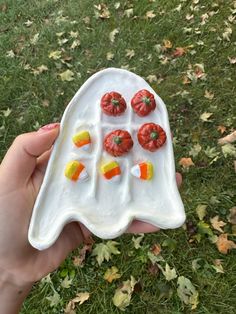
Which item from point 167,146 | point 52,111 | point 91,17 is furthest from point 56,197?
point 91,17

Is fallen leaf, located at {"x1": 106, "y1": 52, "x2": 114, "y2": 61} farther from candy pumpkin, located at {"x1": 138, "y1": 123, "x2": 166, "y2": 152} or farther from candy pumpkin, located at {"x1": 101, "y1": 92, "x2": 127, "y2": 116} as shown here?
candy pumpkin, located at {"x1": 138, "y1": 123, "x2": 166, "y2": 152}

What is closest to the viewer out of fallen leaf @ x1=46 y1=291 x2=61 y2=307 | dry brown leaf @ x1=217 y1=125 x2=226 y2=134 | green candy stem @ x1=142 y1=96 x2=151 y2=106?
green candy stem @ x1=142 y1=96 x2=151 y2=106

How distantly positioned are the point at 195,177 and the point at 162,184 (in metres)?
1.21

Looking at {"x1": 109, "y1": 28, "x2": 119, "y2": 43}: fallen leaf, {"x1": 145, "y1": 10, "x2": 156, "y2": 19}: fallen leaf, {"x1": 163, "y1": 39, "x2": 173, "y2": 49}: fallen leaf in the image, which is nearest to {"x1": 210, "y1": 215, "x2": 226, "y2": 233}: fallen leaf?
{"x1": 163, "y1": 39, "x2": 173, "y2": 49}: fallen leaf

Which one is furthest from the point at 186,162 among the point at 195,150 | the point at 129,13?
the point at 129,13

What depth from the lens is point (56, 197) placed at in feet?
6.67

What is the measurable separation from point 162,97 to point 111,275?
169cm

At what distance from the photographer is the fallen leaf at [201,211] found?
3.03 meters

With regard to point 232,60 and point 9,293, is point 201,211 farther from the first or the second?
point 232,60

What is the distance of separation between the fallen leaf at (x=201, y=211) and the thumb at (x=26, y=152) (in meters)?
1.31

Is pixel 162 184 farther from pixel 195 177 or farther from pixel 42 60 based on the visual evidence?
pixel 42 60

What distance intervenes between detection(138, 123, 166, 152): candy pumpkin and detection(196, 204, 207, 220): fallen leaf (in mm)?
1038

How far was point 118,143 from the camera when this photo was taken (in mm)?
2139

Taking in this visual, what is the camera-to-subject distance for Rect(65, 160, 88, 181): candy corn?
2.05m
